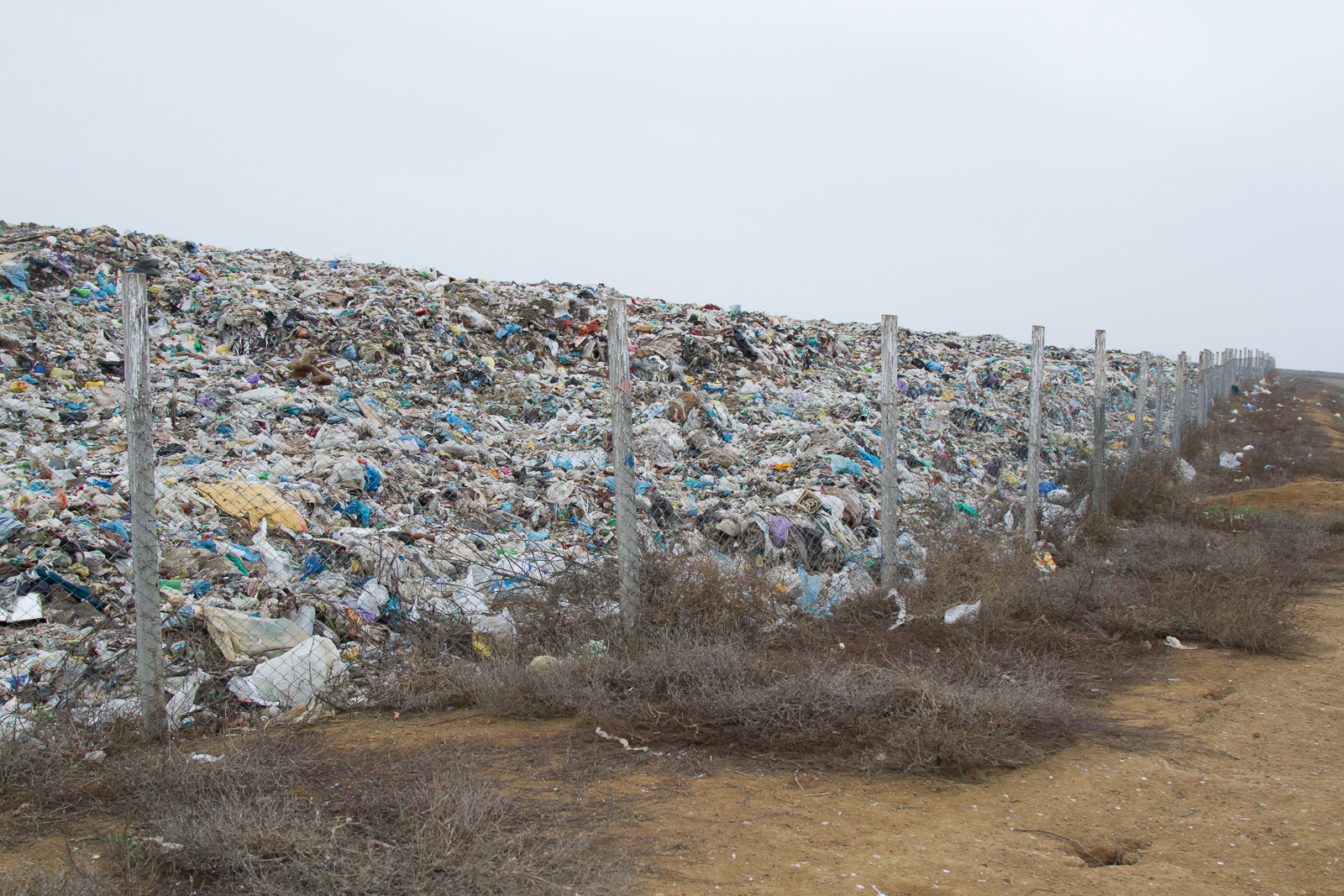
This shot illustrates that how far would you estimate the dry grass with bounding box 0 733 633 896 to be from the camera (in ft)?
7.42

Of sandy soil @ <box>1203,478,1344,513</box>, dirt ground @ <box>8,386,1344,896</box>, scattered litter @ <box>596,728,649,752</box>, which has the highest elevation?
sandy soil @ <box>1203,478,1344,513</box>

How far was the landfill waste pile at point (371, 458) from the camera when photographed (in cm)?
430

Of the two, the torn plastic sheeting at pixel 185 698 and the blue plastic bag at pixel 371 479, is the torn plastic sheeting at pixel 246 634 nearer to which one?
the torn plastic sheeting at pixel 185 698

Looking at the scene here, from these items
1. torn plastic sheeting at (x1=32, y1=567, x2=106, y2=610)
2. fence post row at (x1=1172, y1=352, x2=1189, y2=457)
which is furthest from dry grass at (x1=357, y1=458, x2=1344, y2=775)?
fence post row at (x1=1172, y1=352, x2=1189, y2=457)

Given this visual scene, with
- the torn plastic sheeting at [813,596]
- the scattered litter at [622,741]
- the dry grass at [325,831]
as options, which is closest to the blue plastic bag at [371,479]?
the torn plastic sheeting at [813,596]

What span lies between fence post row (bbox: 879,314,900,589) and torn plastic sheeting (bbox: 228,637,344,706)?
352 cm

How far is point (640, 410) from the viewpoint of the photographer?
10695 mm

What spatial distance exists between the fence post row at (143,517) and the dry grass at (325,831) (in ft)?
0.91

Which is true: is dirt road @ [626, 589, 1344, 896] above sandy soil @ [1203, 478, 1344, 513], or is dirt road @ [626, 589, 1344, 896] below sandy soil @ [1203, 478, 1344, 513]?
below

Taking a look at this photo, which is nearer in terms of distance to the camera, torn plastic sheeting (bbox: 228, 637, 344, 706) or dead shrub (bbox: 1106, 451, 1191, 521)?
torn plastic sheeting (bbox: 228, 637, 344, 706)

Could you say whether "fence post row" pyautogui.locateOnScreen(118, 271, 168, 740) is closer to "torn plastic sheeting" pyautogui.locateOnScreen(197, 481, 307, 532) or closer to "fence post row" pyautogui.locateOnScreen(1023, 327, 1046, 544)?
"torn plastic sheeting" pyautogui.locateOnScreen(197, 481, 307, 532)

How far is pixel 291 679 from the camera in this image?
154 inches

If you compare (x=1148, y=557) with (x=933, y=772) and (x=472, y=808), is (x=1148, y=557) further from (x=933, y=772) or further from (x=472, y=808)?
(x=472, y=808)

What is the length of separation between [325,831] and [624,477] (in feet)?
7.24
